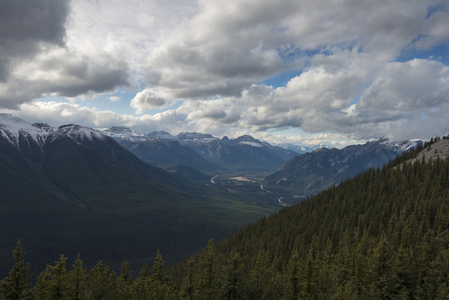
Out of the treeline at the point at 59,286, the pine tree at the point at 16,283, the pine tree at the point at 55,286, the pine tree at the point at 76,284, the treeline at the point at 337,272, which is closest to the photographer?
the pine tree at the point at 16,283

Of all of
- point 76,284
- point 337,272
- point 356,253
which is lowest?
point 337,272

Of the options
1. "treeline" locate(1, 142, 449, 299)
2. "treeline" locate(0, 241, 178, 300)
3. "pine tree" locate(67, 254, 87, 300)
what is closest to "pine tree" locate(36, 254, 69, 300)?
"treeline" locate(0, 241, 178, 300)

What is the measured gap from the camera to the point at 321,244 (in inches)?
5527

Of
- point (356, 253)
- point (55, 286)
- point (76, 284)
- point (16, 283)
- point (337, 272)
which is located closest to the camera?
point (16, 283)

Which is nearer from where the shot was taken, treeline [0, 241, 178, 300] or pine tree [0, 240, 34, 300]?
pine tree [0, 240, 34, 300]

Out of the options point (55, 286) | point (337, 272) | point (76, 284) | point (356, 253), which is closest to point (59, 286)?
point (55, 286)

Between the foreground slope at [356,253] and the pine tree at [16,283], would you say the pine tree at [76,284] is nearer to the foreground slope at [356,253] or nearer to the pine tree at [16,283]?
the pine tree at [16,283]

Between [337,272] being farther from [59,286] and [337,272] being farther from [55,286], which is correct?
[55,286]

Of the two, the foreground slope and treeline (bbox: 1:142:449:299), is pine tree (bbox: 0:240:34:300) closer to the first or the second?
treeline (bbox: 1:142:449:299)

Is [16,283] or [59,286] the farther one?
[59,286]

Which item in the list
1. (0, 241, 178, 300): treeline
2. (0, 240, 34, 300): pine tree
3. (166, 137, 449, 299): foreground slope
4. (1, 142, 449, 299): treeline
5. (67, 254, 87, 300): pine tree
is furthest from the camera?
(166, 137, 449, 299): foreground slope

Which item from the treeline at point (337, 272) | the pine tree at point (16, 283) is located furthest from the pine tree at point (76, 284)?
the pine tree at point (16, 283)

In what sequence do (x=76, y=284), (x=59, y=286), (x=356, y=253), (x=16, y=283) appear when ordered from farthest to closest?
(x=356, y=253) < (x=76, y=284) < (x=59, y=286) < (x=16, y=283)

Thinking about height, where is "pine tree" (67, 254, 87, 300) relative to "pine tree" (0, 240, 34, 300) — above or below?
below
